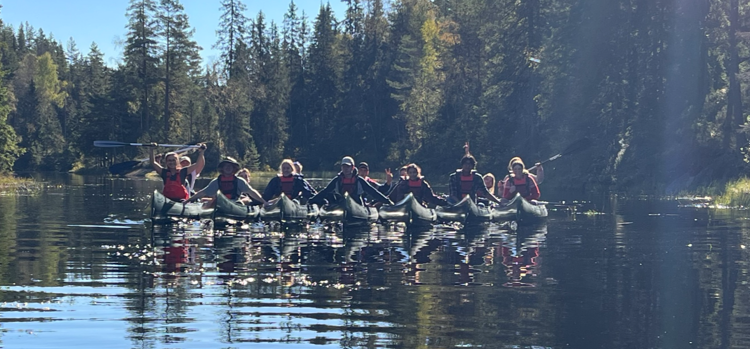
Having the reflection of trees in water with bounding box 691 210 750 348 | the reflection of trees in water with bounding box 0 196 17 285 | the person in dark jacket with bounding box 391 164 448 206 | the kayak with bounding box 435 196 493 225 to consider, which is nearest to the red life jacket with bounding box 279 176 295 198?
the person in dark jacket with bounding box 391 164 448 206

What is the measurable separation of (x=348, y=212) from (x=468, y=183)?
3.90 meters

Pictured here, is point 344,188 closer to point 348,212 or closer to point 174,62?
point 348,212

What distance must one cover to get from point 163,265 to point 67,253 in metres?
2.49

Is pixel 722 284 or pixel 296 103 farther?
pixel 296 103

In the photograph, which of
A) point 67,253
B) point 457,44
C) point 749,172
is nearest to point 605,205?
point 749,172

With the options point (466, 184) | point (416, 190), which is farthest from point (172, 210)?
point (466, 184)

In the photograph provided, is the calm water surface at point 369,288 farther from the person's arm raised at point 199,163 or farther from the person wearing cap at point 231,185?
the person's arm raised at point 199,163

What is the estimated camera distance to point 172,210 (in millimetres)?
20922

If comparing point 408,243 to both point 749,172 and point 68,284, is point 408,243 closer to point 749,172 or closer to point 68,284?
point 68,284

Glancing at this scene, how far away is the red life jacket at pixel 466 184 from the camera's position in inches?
900

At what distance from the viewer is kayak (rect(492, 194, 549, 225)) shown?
870 inches

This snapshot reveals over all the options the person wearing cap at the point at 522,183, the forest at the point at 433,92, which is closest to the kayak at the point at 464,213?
the person wearing cap at the point at 522,183

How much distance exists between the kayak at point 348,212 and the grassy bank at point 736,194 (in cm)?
1504

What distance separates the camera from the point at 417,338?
892 cm
